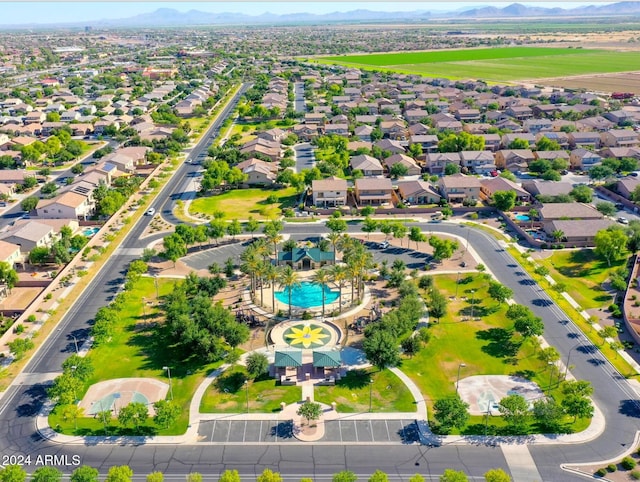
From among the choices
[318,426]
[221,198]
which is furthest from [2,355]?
[221,198]

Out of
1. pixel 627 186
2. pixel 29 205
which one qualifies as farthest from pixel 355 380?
pixel 627 186

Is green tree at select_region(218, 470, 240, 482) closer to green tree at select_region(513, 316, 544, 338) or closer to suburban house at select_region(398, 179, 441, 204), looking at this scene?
green tree at select_region(513, 316, 544, 338)

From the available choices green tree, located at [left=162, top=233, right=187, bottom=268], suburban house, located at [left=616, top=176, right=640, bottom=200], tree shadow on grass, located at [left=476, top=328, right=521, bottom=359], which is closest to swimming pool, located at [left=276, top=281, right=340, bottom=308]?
green tree, located at [left=162, top=233, right=187, bottom=268]

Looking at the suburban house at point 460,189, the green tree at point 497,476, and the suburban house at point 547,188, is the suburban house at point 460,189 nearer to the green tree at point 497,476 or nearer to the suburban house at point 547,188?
the suburban house at point 547,188

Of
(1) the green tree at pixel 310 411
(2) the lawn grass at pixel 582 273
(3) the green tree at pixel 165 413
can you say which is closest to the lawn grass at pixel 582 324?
(2) the lawn grass at pixel 582 273

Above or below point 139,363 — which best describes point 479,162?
above

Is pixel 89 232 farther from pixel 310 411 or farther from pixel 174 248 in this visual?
pixel 310 411
